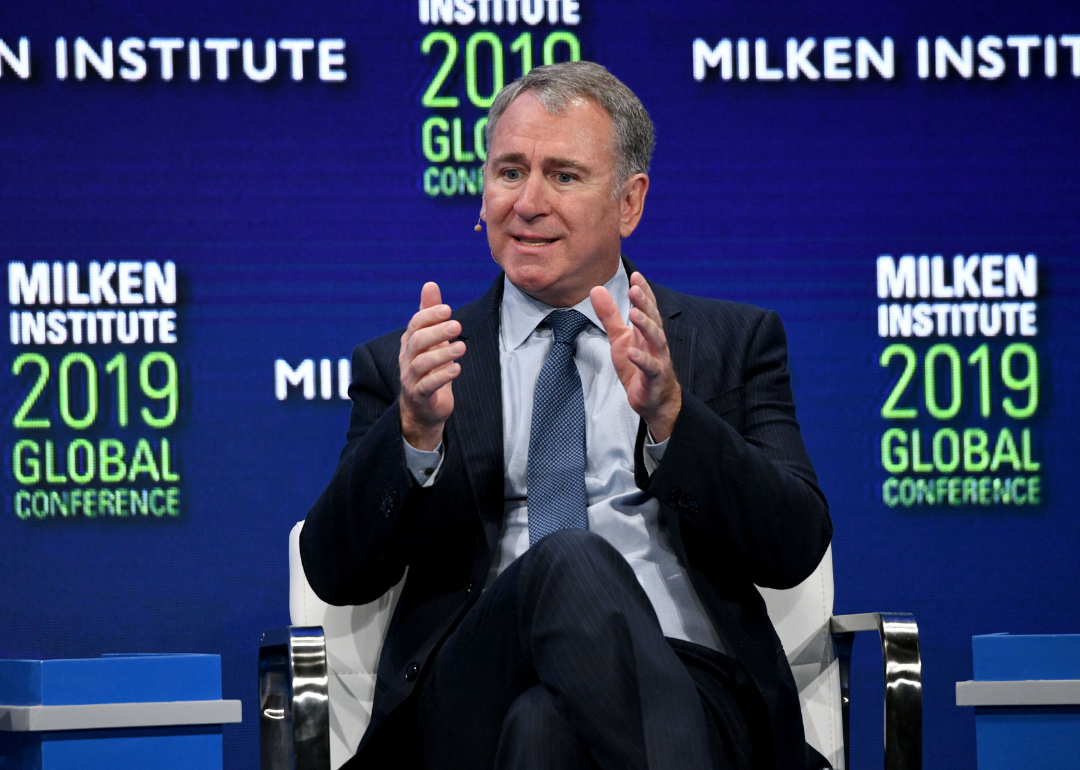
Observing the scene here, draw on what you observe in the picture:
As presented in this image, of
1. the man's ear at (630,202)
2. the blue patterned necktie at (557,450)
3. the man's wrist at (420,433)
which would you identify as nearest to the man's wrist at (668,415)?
the blue patterned necktie at (557,450)

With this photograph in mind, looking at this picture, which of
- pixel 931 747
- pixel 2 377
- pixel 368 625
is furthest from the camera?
pixel 931 747

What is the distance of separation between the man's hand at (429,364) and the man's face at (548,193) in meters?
0.38

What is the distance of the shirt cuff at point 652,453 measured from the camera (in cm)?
201

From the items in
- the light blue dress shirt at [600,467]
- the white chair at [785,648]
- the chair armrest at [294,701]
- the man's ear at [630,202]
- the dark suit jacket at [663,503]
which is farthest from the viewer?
the man's ear at [630,202]

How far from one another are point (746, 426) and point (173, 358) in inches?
72.8

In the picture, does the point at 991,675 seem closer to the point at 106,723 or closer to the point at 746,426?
the point at 746,426

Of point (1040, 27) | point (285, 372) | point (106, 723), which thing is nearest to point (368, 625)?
point (106, 723)

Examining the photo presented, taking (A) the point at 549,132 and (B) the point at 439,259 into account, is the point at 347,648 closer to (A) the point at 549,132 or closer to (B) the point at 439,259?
(A) the point at 549,132

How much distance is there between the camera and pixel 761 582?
2.15m

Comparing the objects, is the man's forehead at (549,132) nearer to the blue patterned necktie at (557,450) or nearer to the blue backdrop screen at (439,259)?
the blue patterned necktie at (557,450)

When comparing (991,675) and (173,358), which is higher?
(173,358)

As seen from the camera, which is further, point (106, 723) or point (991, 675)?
point (991, 675)

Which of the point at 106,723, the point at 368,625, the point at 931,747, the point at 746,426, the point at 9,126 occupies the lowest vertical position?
the point at 931,747

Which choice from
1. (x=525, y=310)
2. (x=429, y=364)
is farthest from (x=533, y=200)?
(x=429, y=364)
